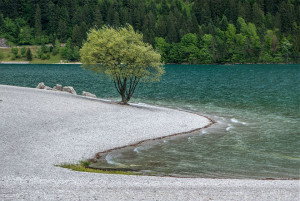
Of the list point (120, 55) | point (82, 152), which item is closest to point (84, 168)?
point (82, 152)

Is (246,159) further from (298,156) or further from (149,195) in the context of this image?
(149,195)

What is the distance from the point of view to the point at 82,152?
23594 mm

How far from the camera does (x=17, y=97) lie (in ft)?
140

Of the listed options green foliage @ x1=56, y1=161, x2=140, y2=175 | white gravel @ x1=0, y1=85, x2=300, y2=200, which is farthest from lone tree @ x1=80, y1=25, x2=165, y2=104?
green foliage @ x1=56, y1=161, x2=140, y2=175

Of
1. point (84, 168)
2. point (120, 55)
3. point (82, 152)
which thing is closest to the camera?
point (84, 168)

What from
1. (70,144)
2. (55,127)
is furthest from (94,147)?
(55,127)

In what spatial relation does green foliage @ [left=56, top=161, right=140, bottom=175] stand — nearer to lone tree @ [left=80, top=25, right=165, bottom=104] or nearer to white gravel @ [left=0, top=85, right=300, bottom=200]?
white gravel @ [left=0, top=85, right=300, bottom=200]

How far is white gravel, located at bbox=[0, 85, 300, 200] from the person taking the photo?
14.1 metres

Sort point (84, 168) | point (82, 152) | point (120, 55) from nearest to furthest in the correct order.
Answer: point (84, 168)
point (82, 152)
point (120, 55)

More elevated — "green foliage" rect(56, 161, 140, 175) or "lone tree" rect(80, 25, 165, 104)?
"lone tree" rect(80, 25, 165, 104)

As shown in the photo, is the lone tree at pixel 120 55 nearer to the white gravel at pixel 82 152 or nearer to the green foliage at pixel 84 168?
the white gravel at pixel 82 152

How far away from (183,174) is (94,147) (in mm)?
7899

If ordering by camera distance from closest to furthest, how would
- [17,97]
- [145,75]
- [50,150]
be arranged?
[50,150]
[17,97]
[145,75]

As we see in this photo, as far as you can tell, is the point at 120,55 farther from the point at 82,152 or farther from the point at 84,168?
the point at 84,168
